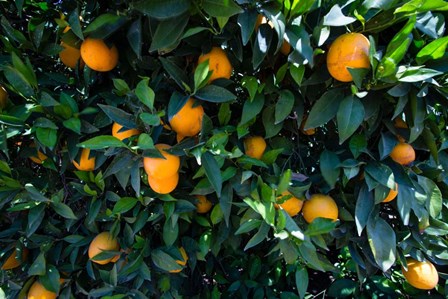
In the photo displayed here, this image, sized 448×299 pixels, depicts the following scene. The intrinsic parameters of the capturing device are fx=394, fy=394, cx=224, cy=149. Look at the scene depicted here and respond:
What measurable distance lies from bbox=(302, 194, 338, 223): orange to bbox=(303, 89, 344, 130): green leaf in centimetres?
23

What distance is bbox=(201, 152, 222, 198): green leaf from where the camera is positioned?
912mm

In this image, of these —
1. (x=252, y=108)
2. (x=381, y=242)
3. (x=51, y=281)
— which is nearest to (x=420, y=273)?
(x=381, y=242)

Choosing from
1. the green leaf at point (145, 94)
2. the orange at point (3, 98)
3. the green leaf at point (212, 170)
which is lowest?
the green leaf at point (212, 170)

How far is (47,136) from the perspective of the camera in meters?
0.99

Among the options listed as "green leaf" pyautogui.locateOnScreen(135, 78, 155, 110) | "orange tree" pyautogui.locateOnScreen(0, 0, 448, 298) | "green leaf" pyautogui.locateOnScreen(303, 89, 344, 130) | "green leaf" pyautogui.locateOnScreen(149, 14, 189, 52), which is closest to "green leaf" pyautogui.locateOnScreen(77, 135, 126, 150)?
"orange tree" pyautogui.locateOnScreen(0, 0, 448, 298)

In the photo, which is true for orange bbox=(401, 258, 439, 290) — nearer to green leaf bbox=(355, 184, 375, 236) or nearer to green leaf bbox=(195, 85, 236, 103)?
green leaf bbox=(355, 184, 375, 236)

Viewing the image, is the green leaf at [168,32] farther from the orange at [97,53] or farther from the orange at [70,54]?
the orange at [70,54]

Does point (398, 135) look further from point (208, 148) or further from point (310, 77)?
point (208, 148)

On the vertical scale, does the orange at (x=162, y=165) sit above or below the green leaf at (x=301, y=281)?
above

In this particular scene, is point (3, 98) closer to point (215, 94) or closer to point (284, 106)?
point (215, 94)

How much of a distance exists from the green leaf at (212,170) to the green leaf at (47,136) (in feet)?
1.25

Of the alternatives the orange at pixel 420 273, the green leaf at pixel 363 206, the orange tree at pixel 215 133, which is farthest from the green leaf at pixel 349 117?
the orange at pixel 420 273

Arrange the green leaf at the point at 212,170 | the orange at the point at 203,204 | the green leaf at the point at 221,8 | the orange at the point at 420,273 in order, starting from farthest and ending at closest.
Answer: the orange at the point at 420,273, the orange at the point at 203,204, the green leaf at the point at 212,170, the green leaf at the point at 221,8

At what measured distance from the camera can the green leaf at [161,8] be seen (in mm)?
811
